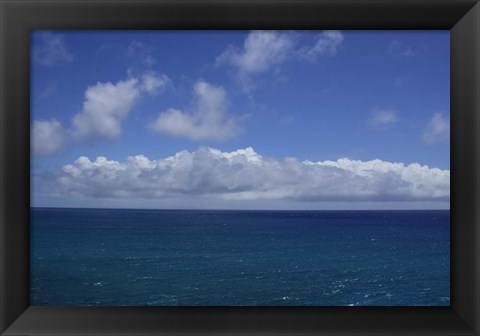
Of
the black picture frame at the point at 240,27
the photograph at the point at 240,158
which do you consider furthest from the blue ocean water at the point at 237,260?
the black picture frame at the point at 240,27

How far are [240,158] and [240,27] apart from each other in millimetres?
24727

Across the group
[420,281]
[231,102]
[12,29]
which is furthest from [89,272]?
[12,29]

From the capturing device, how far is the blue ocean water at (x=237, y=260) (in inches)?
700

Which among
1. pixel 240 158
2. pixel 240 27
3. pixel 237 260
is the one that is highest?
pixel 240 158

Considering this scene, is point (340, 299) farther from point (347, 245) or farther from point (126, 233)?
point (126, 233)

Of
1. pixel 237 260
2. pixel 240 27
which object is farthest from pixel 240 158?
pixel 240 27

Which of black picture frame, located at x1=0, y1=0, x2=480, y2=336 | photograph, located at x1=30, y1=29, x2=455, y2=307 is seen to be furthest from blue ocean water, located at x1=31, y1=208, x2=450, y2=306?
black picture frame, located at x1=0, y1=0, x2=480, y2=336

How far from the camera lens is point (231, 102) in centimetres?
2422

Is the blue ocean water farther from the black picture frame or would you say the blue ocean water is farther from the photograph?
the black picture frame

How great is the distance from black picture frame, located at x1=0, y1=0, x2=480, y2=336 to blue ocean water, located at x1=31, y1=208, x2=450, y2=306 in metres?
14.6

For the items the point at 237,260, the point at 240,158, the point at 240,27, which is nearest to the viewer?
the point at 240,27

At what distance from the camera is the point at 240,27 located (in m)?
0.78

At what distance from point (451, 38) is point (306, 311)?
617 millimetres

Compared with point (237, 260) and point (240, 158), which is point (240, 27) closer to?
point (237, 260)
